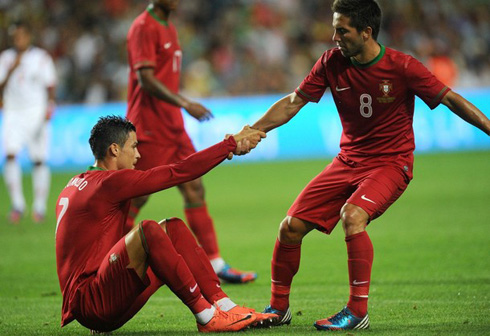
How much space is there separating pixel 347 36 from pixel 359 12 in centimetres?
18

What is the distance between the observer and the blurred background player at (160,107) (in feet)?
25.2

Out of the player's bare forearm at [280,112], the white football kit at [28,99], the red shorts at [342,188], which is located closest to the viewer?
the red shorts at [342,188]

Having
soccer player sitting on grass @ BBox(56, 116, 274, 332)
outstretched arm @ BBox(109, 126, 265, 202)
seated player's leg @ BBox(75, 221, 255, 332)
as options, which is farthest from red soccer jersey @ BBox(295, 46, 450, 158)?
seated player's leg @ BBox(75, 221, 255, 332)

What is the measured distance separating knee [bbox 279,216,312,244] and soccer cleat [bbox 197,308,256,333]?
68 centimetres

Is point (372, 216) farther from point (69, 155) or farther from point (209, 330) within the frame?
point (69, 155)

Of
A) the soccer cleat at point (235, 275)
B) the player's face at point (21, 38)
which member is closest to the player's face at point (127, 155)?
the soccer cleat at point (235, 275)

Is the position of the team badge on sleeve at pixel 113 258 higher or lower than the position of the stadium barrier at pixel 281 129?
lower

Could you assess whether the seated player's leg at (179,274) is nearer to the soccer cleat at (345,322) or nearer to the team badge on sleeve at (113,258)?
the team badge on sleeve at (113,258)

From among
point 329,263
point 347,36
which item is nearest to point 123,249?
point 347,36

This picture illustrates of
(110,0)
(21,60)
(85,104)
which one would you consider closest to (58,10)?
(110,0)

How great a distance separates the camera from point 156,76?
792 cm

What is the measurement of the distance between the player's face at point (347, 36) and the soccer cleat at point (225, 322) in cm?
191

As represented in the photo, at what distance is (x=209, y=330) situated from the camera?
203 inches

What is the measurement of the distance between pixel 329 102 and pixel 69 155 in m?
5.79
